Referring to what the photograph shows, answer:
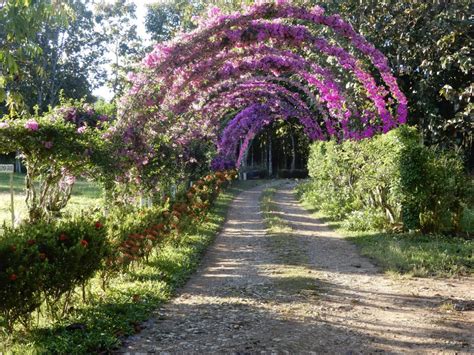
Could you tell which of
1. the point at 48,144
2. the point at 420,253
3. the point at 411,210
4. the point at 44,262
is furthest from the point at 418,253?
the point at 48,144

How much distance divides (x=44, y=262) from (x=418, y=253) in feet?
21.1

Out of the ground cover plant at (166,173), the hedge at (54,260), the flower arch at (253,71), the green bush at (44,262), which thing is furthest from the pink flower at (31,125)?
the green bush at (44,262)

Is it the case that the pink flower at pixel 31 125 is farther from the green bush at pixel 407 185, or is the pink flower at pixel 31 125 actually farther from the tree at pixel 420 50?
the tree at pixel 420 50

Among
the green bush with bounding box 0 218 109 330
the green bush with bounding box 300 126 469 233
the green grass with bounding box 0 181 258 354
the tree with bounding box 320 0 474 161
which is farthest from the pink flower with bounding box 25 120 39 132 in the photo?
the tree with bounding box 320 0 474 161

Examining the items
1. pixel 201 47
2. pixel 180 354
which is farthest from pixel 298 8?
pixel 180 354

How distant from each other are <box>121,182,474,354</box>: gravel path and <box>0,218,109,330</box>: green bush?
0.94m

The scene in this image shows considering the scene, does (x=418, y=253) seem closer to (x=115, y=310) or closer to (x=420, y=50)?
(x=115, y=310)

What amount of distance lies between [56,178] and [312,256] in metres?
5.49

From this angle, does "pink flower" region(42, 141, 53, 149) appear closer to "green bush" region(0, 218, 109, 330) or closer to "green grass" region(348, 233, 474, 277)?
"green bush" region(0, 218, 109, 330)

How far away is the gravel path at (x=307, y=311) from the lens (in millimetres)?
4980

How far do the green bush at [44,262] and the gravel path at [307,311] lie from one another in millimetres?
940

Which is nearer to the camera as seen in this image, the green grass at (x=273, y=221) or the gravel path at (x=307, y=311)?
the gravel path at (x=307, y=311)

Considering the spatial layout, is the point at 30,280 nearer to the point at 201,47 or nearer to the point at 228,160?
the point at 201,47

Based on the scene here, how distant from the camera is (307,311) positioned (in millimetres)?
6039
